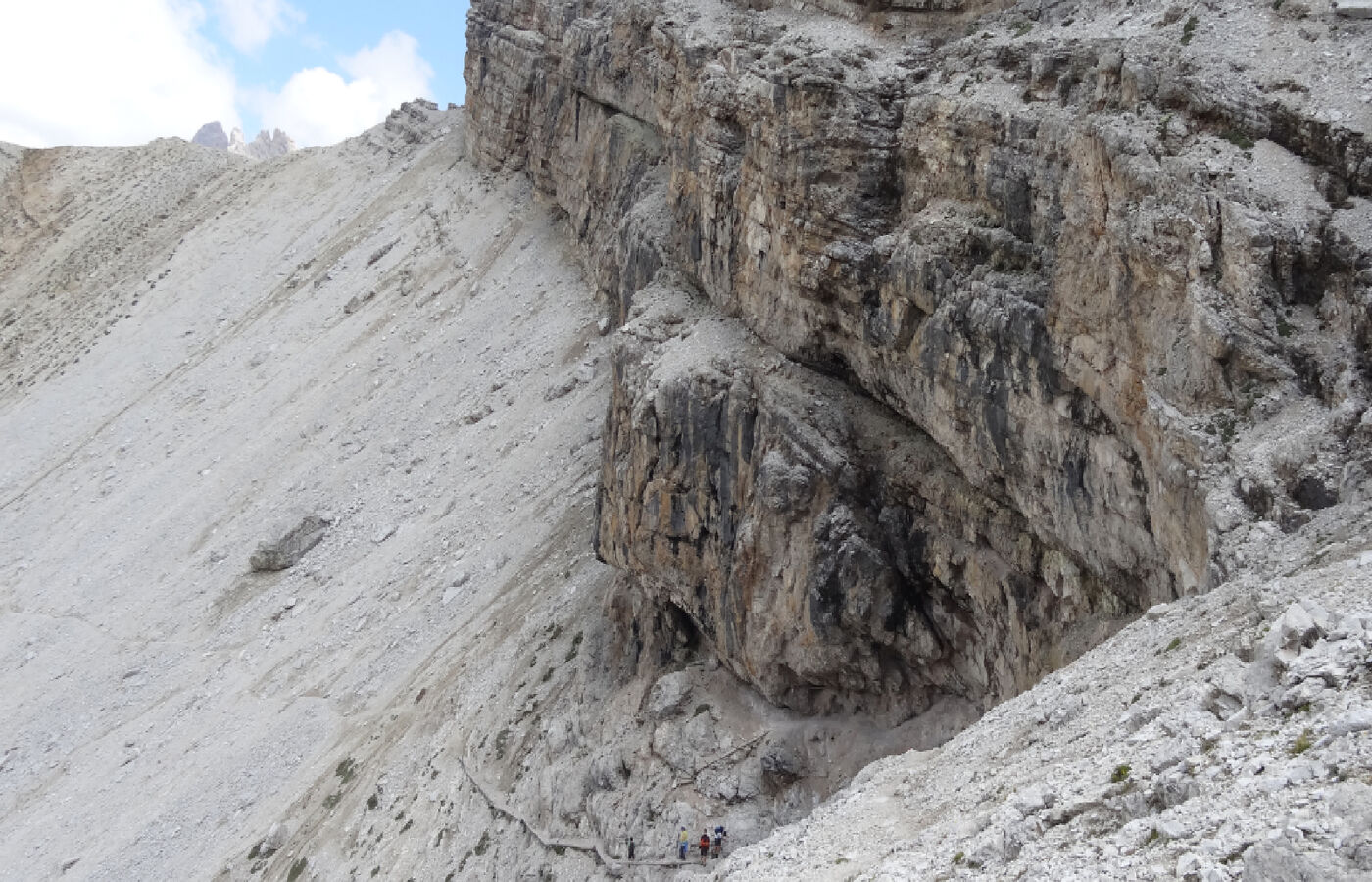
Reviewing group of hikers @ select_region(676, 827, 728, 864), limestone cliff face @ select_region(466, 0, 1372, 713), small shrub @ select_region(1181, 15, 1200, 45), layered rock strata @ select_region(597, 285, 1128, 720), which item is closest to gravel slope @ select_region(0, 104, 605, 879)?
layered rock strata @ select_region(597, 285, 1128, 720)

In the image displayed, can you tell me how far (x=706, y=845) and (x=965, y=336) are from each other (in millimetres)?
13243

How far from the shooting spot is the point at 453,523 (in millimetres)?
45469

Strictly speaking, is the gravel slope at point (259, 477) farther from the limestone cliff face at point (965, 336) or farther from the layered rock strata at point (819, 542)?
the limestone cliff face at point (965, 336)

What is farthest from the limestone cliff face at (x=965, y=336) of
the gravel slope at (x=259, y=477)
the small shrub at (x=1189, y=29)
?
the gravel slope at (x=259, y=477)

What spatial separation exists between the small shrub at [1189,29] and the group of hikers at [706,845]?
63.5 ft

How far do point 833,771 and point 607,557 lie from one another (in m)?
9.46

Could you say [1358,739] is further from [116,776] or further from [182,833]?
[116,776]

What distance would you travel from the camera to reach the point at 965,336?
78.0 feet

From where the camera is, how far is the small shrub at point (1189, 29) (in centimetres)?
1991

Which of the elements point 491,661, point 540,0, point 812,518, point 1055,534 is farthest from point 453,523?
point 540,0

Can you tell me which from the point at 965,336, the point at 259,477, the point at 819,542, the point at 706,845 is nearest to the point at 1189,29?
the point at 965,336

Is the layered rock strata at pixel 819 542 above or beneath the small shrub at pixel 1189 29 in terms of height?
beneath

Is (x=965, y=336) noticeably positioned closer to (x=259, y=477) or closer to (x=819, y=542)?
(x=819, y=542)

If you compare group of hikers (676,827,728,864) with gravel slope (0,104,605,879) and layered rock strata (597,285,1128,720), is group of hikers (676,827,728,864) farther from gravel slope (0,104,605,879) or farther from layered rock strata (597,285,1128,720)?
gravel slope (0,104,605,879)
